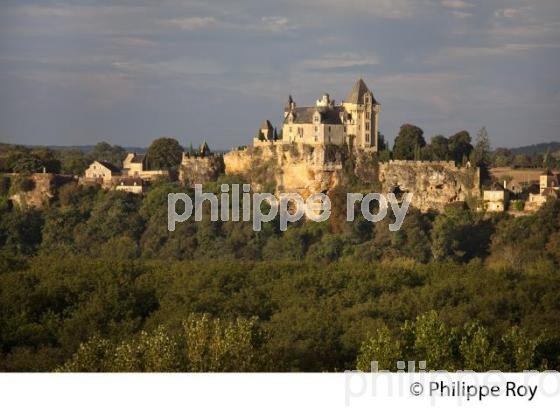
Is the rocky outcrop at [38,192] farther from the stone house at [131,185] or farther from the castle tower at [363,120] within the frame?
the castle tower at [363,120]

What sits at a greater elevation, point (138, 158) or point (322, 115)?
point (322, 115)

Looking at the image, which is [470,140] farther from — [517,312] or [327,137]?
[517,312]

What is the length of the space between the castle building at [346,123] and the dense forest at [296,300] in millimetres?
2505

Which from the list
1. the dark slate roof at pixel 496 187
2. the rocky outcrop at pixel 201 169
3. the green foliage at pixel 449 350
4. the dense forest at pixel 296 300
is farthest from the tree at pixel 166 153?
the green foliage at pixel 449 350


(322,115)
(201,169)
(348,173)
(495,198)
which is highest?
(322,115)

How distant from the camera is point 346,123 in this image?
112ft

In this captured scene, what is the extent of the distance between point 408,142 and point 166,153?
7916 mm

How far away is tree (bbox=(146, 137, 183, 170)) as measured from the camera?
37.7 m

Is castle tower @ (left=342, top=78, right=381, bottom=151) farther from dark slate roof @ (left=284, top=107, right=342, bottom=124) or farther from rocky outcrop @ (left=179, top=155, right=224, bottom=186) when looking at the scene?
rocky outcrop @ (left=179, top=155, right=224, bottom=186)

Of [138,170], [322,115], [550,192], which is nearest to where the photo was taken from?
[550,192]

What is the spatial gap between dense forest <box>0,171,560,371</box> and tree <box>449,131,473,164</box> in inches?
81.2

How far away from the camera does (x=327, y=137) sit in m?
34.1

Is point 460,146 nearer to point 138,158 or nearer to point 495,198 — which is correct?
point 495,198

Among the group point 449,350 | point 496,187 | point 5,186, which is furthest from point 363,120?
point 449,350
